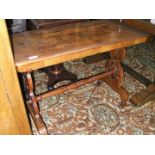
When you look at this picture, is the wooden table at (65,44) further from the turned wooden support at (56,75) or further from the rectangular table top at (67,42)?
the turned wooden support at (56,75)

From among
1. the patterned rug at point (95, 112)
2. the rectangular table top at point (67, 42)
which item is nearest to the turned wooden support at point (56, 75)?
the patterned rug at point (95, 112)

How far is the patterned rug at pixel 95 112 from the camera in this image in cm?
181

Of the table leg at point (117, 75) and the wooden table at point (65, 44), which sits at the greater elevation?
the wooden table at point (65, 44)

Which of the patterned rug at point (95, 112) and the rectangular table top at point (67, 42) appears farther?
the patterned rug at point (95, 112)

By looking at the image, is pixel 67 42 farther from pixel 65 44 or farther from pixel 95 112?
pixel 95 112

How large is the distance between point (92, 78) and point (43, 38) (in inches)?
28.1

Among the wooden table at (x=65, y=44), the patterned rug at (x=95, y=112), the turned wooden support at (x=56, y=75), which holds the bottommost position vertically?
the patterned rug at (x=95, y=112)

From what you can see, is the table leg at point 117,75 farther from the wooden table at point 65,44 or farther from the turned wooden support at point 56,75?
the turned wooden support at point 56,75

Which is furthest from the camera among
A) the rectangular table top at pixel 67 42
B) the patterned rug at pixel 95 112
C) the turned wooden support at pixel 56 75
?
the turned wooden support at pixel 56 75

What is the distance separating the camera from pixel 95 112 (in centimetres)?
198

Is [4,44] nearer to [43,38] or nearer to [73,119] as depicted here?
[43,38]

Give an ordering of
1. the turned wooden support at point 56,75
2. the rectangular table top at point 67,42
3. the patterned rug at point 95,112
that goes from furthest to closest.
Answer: the turned wooden support at point 56,75 < the patterned rug at point 95,112 < the rectangular table top at point 67,42

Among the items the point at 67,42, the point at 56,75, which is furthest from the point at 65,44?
the point at 56,75

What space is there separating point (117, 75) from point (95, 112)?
459 millimetres
